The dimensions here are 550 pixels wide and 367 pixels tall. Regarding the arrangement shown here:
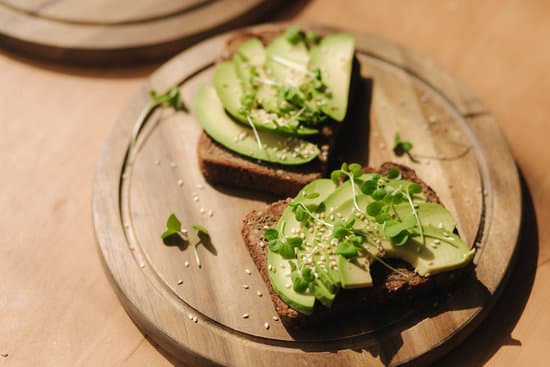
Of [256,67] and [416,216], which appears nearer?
A: [416,216]

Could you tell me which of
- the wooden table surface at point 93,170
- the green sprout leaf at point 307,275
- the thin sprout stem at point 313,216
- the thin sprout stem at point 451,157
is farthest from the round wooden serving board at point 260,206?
the thin sprout stem at point 313,216

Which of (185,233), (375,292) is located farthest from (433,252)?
(185,233)

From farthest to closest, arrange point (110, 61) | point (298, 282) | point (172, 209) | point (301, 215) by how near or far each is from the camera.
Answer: point (110, 61) → point (172, 209) → point (301, 215) → point (298, 282)

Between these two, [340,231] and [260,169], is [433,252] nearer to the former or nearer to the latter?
[340,231]

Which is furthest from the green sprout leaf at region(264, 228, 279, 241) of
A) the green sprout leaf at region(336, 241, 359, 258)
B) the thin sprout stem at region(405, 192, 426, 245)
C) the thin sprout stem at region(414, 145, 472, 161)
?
the thin sprout stem at region(414, 145, 472, 161)

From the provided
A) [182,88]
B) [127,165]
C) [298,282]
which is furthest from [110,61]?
[298,282]

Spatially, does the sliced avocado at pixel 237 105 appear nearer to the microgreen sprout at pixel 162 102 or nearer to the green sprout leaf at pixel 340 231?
the microgreen sprout at pixel 162 102

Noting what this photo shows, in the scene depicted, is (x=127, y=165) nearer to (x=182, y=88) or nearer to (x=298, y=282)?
(x=182, y=88)
